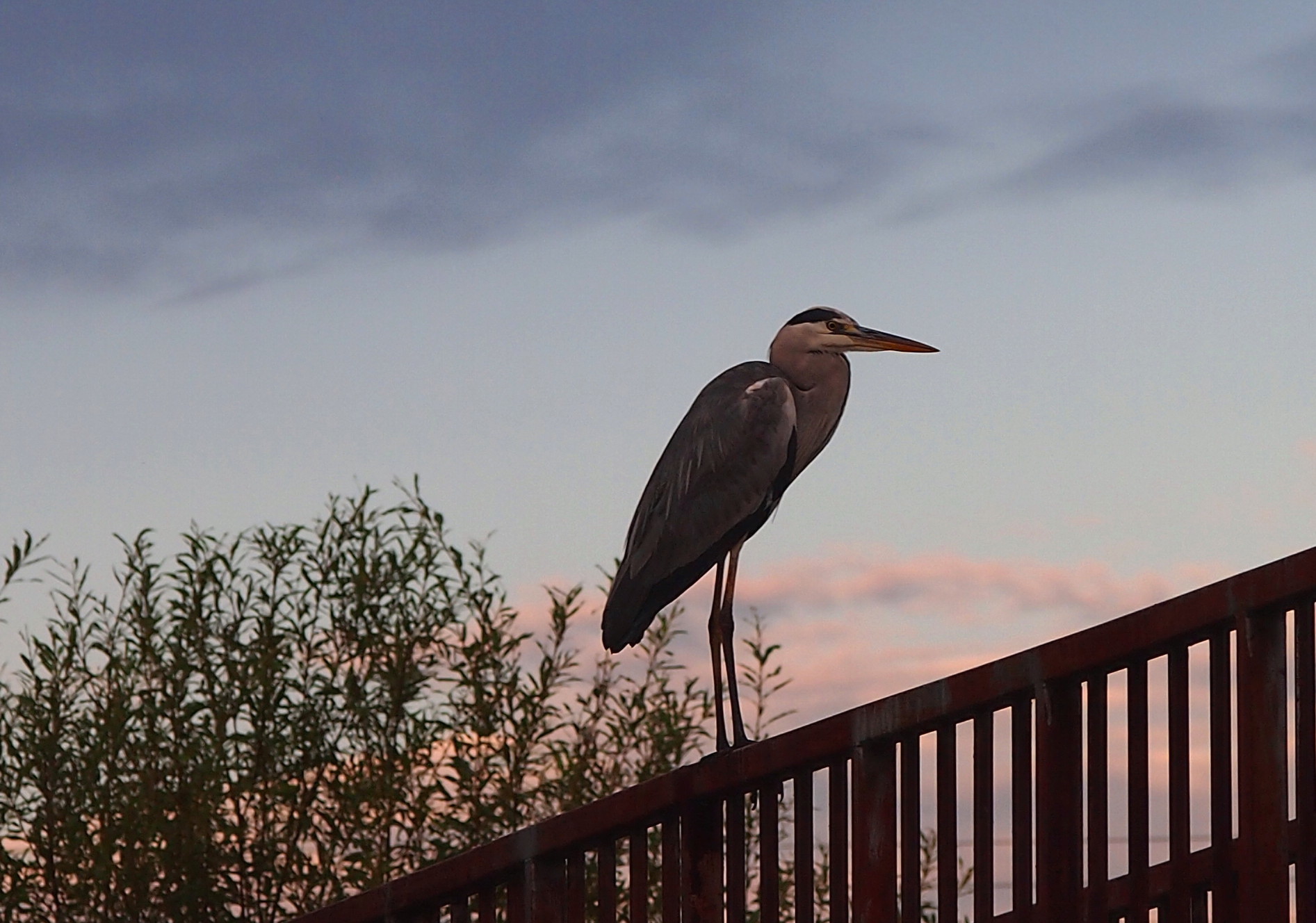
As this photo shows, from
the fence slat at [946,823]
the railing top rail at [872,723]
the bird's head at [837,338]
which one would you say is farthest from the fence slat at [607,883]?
the bird's head at [837,338]

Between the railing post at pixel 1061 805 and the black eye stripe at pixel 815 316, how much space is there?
7.99ft

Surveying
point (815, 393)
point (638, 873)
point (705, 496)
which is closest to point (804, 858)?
point (638, 873)

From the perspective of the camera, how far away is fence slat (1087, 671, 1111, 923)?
3154 mm

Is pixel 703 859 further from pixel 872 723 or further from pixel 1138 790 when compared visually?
pixel 1138 790

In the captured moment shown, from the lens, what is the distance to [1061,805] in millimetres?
3209

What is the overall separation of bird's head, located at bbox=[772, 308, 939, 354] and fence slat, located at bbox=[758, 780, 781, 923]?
204cm

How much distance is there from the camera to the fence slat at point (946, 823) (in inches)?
131

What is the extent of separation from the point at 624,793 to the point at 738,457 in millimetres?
1557

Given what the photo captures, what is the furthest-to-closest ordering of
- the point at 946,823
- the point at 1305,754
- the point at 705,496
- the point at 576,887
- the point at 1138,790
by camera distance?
the point at 705,496 < the point at 576,887 < the point at 946,823 < the point at 1138,790 < the point at 1305,754

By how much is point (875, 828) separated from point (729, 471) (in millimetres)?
1844

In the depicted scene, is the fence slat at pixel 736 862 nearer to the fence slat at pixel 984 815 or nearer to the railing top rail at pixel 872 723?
the railing top rail at pixel 872 723

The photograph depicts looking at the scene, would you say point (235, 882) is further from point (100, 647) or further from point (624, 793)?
point (624, 793)

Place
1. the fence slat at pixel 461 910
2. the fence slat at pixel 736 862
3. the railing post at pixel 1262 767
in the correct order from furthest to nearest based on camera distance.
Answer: the fence slat at pixel 461 910
the fence slat at pixel 736 862
the railing post at pixel 1262 767

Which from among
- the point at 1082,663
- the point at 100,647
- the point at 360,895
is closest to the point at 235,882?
the point at 100,647
